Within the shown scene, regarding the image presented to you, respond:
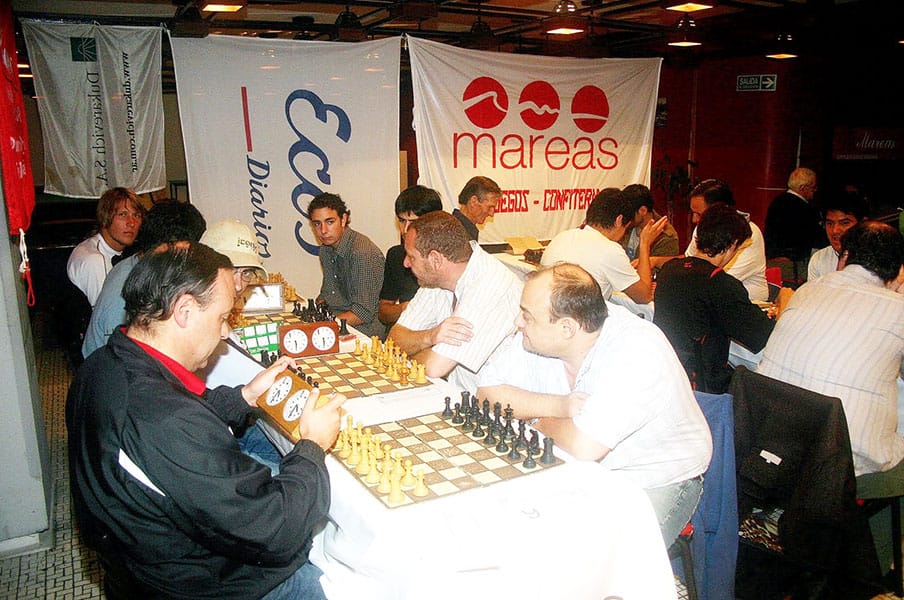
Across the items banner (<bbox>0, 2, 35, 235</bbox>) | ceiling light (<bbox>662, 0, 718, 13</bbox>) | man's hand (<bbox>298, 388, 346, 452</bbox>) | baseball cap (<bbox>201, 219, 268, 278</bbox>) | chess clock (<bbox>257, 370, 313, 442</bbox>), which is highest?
ceiling light (<bbox>662, 0, 718, 13</bbox>)

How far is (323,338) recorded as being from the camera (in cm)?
320

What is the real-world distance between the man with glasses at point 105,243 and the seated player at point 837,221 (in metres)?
4.96

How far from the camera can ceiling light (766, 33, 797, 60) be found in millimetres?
6352

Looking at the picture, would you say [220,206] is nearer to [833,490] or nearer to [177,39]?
[177,39]

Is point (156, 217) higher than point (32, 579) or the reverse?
higher

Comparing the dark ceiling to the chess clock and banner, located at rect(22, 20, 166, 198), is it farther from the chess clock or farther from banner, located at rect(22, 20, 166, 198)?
the chess clock

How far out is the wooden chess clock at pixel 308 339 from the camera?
3.09 metres

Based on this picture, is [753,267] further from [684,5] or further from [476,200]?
[476,200]

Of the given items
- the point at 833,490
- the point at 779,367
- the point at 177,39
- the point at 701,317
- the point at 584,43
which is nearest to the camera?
the point at 833,490

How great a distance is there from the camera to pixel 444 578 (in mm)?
1583

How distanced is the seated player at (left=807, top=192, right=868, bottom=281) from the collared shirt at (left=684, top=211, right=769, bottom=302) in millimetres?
349

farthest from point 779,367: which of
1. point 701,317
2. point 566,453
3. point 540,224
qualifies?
point 540,224

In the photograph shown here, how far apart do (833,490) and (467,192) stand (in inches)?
149

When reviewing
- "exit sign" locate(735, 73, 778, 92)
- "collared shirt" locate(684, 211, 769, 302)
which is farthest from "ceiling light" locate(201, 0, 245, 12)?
"exit sign" locate(735, 73, 778, 92)
